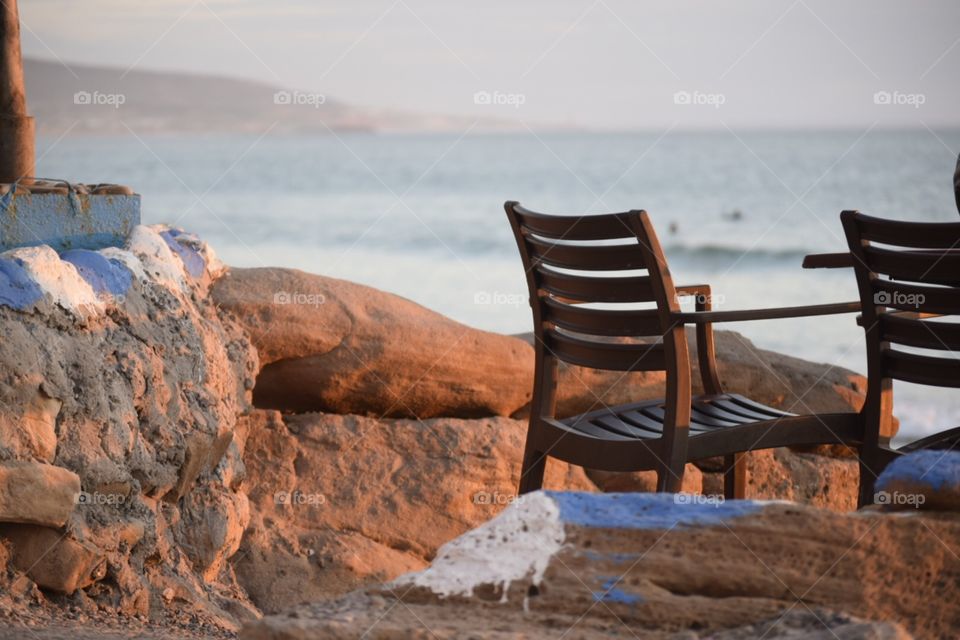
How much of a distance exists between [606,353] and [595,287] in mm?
203

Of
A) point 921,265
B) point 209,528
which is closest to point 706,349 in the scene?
point 921,265

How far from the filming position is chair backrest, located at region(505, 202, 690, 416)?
3223 millimetres

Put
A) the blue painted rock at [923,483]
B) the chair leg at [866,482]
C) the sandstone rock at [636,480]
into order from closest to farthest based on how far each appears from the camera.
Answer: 1. the blue painted rock at [923,483]
2. the chair leg at [866,482]
3. the sandstone rock at [636,480]

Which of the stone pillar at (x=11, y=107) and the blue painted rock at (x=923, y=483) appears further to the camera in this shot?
the stone pillar at (x=11, y=107)

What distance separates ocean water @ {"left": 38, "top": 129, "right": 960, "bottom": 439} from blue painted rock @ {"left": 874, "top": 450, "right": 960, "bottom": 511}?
6838 mm

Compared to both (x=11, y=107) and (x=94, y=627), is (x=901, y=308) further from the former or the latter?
(x=11, y=107)

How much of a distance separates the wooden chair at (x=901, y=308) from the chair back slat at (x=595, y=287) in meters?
0.59

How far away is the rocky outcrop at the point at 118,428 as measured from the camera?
3.07 meters

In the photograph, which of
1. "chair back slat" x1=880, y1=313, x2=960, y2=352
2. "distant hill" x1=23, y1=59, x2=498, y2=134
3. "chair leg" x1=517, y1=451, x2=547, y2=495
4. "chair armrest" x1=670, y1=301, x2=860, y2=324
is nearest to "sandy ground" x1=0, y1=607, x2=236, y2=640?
"chair leg" x1=517, y1=451, x2=547, y2=495

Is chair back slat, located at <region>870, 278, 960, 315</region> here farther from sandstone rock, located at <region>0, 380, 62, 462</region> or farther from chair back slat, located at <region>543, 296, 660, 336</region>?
sandstone rock, located at <region>0, 380, 62, 462</region>

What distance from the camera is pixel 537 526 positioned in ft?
6.86

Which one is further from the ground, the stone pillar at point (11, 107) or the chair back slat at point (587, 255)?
the stone pillar at point (11, 107)

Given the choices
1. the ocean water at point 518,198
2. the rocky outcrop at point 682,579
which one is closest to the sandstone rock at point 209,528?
the rocky outcrop at point 682,579

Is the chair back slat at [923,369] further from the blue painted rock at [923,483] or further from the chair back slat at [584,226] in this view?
the blue painted rock at [923,483]
